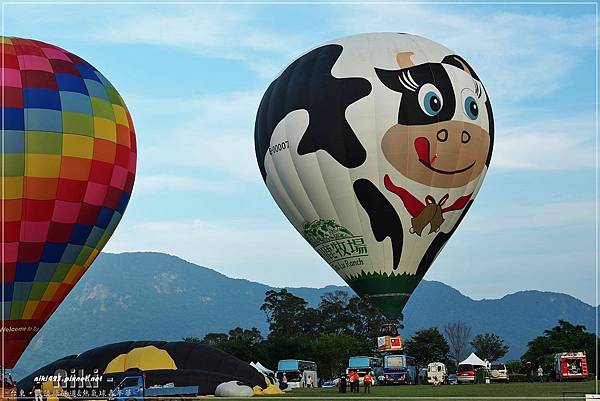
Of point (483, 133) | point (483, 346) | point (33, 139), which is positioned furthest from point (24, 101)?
point (483, 346)

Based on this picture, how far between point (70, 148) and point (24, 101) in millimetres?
2215

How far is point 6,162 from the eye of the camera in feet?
96.0

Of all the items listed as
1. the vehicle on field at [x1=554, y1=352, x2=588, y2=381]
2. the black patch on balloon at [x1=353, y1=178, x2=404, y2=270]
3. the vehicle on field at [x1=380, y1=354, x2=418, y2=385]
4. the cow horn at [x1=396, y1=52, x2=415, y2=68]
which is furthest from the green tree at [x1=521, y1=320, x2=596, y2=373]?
the cow horn at [x1=396, y1=52, x2=415, y2=68]

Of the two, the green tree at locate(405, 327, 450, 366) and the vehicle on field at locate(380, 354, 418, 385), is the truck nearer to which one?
the vehicle on field at locate(380, 354, 418, 385)

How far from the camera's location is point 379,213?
33.9 meters

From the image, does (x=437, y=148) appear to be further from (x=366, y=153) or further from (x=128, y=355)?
(x=128, y=355)

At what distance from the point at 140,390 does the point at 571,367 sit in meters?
25.9

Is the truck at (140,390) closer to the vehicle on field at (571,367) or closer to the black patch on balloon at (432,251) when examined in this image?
the black patch on balloon at (432,251)

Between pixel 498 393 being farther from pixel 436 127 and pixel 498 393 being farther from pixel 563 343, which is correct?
pixel 563 343

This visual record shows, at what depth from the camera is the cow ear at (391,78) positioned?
3412 centimetres

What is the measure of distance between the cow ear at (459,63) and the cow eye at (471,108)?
59.2 inches

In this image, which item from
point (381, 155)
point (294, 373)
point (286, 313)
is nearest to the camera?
point (381, 155)

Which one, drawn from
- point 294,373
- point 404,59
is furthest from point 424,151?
point 294,373

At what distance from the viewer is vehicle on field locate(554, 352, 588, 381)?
144 ft
